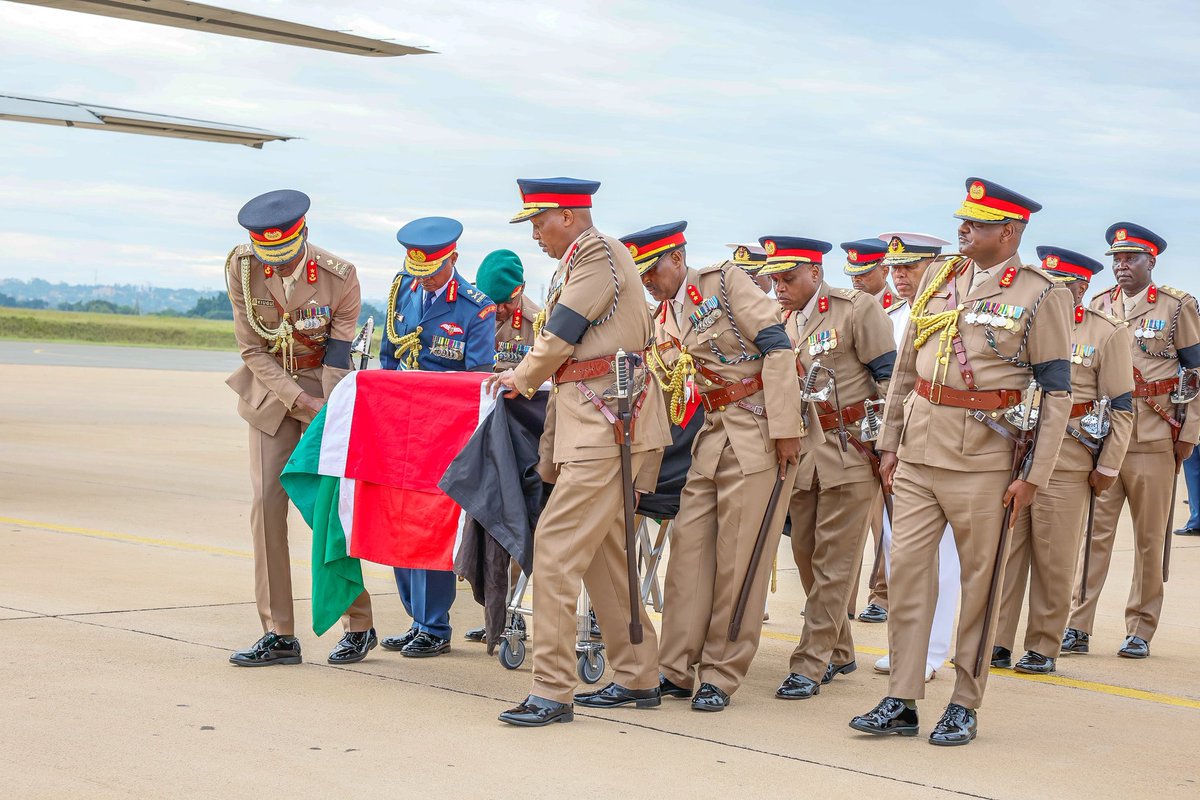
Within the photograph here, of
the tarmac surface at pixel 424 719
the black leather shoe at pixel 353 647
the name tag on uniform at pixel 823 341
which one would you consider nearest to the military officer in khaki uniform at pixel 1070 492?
the tarmac surface at pixel 424 719

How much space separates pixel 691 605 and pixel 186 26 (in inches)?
476

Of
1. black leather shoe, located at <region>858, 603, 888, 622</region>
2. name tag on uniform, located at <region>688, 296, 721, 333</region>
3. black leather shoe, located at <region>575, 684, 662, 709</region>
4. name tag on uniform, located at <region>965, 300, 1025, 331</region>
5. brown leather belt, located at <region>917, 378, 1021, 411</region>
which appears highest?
name tag on uniform, located at <region>965, 300, 1025, 331</region>

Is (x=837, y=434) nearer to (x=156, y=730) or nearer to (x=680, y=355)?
(x=680, y=355)

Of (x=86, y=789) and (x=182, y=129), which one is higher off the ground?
(x=182, y=129)

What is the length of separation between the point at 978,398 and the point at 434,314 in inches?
117

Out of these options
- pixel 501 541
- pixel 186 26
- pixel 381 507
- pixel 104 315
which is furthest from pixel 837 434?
pixel 104 315

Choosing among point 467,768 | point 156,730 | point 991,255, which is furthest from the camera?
point 991,255

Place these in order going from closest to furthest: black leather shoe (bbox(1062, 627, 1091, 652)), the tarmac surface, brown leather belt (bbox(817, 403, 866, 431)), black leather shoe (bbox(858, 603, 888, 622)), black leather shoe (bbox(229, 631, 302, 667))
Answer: the tarmac surface, black leather shoe (bbox(229, 631, 302, 667)), brown leather belt (bbox(817, 403, 866, 431)), black leather shoe (bbox(1062, 627, 1091, 652)), black leather shoe (bbox(858, 603, 888, 622))

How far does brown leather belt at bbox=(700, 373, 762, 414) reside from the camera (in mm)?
5945

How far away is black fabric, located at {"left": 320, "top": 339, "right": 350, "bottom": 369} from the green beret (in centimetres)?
184

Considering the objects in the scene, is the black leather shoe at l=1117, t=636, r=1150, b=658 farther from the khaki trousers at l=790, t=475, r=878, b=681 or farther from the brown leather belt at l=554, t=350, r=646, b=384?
the brown leather belt at l=554, t=350, r=646, b=384

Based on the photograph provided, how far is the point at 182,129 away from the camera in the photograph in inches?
732

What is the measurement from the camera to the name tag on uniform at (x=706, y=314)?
595cm

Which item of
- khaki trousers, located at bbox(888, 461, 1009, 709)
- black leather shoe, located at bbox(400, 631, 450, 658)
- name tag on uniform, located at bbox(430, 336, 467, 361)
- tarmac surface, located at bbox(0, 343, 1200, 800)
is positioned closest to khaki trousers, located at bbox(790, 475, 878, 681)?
tarmac surface, located at bbox(0, 343, 1200, 800)
